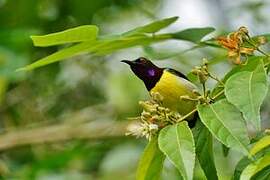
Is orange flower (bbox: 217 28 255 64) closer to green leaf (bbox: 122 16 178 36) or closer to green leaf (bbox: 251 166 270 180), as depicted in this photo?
green leaf (bbox: 251 166 270 180)

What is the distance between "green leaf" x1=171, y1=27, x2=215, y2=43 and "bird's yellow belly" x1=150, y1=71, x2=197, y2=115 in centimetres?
19

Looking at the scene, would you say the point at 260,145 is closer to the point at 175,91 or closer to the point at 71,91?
the point at 175,91

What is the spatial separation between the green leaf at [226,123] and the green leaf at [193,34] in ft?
A: 1.58

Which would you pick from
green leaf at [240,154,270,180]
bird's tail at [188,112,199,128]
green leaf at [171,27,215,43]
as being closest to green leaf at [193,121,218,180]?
bird's tail at [188,112,199,128]

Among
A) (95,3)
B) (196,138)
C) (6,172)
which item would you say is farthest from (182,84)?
(6,172)

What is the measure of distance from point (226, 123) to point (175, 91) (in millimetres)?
279

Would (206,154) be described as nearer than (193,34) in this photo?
Yes

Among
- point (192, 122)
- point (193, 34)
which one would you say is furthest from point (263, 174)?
point (193, 34)

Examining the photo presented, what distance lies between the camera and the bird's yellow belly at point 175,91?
1.21 m

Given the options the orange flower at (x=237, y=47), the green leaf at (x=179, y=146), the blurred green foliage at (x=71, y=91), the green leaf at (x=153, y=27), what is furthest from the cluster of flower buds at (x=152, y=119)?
the blurred green foliage at (x=71, y=91)

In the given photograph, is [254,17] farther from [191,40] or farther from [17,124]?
[191,40]

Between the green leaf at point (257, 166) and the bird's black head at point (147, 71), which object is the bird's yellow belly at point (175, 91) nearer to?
the bird's black head at point (147, 71)

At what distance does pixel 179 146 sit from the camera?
3.26 ft

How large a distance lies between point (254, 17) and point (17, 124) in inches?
39.9
